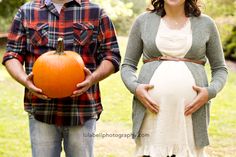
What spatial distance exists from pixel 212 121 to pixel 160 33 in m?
5.17

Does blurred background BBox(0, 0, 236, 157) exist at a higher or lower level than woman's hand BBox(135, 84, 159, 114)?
lower

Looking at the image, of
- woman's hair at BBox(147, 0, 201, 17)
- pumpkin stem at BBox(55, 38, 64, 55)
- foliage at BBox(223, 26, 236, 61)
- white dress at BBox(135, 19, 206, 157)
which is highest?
woman's hair at BBox(147, 0, 201, 17)

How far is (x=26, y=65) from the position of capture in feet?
9.92

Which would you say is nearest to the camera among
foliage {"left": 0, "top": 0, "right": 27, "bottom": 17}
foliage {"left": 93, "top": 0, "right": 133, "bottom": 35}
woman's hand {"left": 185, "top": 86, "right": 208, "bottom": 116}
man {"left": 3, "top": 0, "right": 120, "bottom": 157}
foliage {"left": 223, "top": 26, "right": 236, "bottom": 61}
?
woman's hand {"left": 185, "top": 86, "right": 208, "bottom": 116}

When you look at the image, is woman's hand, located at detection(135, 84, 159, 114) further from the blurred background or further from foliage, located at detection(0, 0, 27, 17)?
foliage, located at detection(0, 0, 27, 17)

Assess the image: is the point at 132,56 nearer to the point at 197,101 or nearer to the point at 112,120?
the point at 197,101

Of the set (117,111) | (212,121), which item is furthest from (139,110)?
(117,111)

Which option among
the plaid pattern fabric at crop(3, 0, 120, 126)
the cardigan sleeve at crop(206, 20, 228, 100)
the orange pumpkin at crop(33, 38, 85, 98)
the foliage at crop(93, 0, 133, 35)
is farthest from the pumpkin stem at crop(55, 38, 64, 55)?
the foliage at crop(93, 0, 133, 35)

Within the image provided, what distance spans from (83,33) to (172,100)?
675mm

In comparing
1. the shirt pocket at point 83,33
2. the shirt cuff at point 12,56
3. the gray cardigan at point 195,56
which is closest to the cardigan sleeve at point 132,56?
the gray cardigan at point 195,56

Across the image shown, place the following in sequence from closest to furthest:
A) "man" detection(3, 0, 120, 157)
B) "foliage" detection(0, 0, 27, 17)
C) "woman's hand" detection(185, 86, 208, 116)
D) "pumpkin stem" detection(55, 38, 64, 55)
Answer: "pumpkin stem" detection(55, 38, 64, 55)
"woman's hand" detection(185, 86, 208, 116)
"man" detection(3, 0, 120, 157)
"foliage" detection(0, 0, 27, 17)

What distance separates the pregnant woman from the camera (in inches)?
112

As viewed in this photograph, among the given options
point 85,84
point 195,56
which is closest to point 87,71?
point 85,84

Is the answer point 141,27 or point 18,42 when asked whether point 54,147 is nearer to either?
point 18,42
